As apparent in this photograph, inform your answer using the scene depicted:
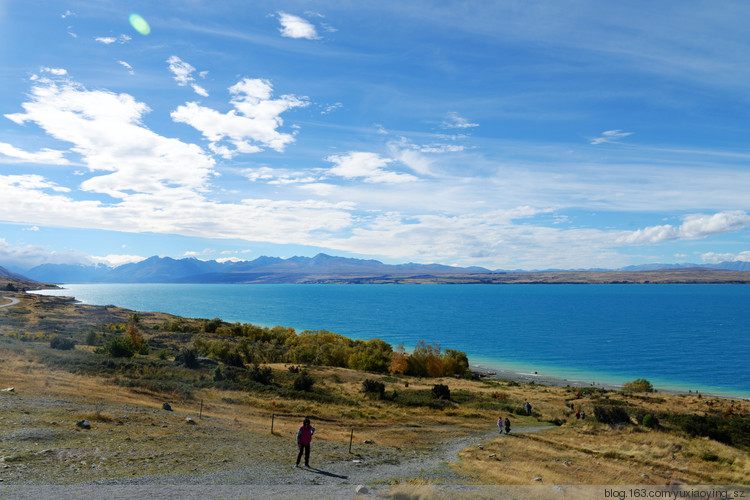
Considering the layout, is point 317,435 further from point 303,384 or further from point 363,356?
point 363,356

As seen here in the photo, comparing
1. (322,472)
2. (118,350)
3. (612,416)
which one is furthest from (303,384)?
(612,416)

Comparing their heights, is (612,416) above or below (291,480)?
below

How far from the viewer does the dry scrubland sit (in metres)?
15.3

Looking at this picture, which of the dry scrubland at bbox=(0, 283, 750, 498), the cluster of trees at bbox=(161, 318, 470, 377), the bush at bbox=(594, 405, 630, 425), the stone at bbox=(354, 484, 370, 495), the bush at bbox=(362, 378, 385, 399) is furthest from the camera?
the cluster of trees at bbox=(161, 318, 470, 377)

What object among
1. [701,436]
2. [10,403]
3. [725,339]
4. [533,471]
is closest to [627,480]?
[533,471]

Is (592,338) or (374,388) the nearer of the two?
(374,388)

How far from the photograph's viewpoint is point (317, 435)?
23.8 metres

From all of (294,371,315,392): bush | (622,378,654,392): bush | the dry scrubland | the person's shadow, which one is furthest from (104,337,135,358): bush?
(622,378,654,392): bush

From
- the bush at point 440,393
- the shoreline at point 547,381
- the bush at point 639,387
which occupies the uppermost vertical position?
the bush at point 440,393

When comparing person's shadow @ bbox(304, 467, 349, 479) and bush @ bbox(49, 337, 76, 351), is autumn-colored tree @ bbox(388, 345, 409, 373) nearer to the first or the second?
bush @ bbox(49, 337, 76, 351)

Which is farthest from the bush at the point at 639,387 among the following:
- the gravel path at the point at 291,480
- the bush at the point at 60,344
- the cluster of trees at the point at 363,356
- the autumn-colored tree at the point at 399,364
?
the bush at the point at 60,344

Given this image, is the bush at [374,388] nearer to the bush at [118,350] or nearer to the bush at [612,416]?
the bush at [612,416]

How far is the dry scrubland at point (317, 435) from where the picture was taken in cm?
1531

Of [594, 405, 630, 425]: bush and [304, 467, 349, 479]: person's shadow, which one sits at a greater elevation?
[304, 467, 349, 479]: person's shadow
